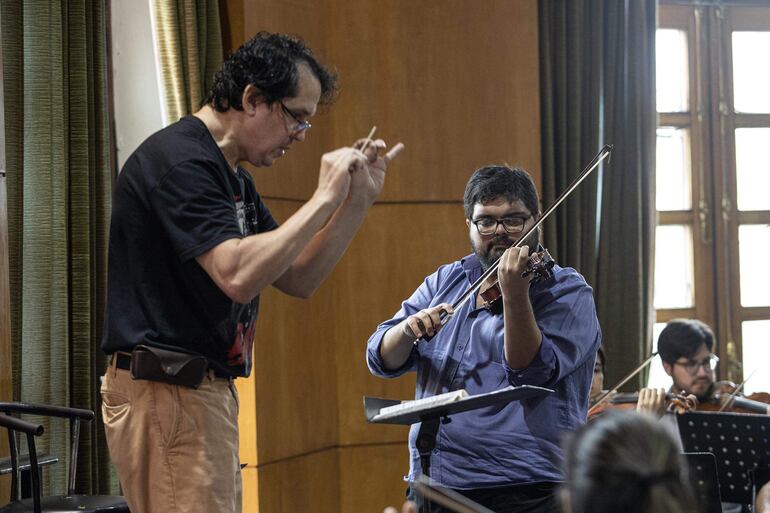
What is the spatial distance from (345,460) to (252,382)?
691 mm

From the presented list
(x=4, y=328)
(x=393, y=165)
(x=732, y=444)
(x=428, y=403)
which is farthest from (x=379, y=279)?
(x=428, y=403)

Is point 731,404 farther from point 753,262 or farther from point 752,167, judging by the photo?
point 752,167

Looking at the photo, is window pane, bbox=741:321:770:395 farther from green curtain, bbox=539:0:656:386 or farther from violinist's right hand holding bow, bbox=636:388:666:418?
violinist's right hand holding bow, bbox=636:388:666:418

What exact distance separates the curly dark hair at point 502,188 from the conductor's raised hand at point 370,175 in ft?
1.89

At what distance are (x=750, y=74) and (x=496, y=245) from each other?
10.7ft

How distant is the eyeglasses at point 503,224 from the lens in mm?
2629

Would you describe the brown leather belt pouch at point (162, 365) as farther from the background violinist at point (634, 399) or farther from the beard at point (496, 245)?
the background violinist at point (634, 399)

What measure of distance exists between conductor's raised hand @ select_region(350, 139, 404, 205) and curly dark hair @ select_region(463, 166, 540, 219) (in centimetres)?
58

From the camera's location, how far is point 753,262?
530 centimetres

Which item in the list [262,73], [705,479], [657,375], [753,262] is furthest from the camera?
[753,262]

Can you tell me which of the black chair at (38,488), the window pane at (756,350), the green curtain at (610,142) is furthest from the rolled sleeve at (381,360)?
the window pane at (756,350)

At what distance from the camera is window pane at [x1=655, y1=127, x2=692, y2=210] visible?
532cm

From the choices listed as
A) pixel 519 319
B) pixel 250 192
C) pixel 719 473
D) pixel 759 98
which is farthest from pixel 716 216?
pixel 250 192

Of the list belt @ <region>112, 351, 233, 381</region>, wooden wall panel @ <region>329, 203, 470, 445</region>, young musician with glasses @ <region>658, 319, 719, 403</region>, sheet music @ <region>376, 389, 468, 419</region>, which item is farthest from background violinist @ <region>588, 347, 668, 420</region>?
belt @ <region>112, 351, 233, 381</region>
